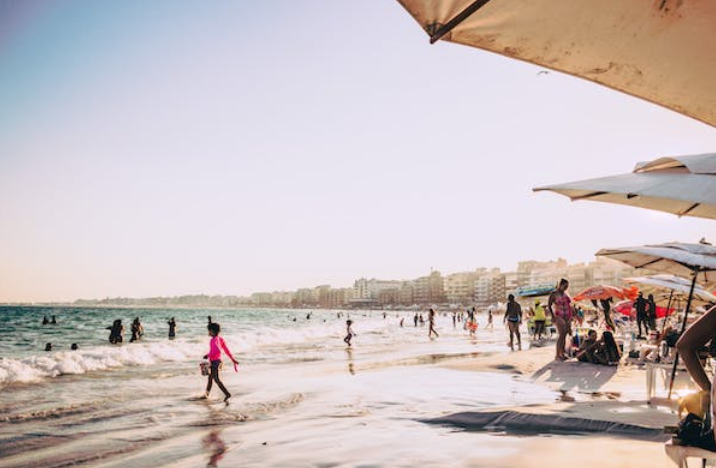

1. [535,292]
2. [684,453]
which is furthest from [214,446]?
[535,292]

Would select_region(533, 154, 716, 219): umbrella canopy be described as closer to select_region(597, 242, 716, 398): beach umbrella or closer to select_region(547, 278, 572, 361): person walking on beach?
select_region(597, 242, 716, 398): beach umbrella

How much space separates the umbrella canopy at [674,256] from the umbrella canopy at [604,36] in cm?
365

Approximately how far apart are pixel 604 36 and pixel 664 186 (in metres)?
2.37

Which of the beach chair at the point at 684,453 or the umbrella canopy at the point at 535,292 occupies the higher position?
the umbrella canopy at the point at 535,292

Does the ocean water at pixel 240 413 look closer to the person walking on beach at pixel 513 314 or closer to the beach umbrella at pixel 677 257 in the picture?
the beach umbrella at pixel 677 257

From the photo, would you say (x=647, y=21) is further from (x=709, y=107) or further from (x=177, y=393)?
(x=177, y=393)

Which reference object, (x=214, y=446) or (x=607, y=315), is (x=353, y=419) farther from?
(x=607, y=315)

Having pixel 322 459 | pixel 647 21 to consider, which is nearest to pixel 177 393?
pixel 322 459

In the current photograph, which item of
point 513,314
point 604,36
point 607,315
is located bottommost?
point 607,315

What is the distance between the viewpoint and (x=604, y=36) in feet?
8.71

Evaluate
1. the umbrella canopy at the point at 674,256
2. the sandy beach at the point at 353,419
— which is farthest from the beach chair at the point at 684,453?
the umbrella canopy at the point at 674,256

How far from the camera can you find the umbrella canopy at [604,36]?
2461mm

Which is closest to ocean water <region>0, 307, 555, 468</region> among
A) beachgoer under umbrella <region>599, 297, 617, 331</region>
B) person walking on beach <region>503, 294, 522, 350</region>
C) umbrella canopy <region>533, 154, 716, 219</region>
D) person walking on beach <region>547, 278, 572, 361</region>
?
person walking on beach <region>547, 278, 572, 361</region>

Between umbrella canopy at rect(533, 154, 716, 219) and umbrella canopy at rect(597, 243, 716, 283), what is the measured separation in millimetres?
612
